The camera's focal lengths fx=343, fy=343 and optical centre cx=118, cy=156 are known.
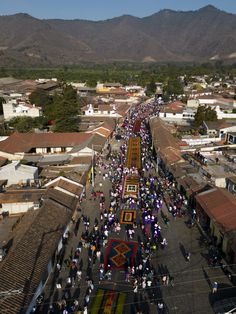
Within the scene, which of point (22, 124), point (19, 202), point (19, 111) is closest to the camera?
point (19, 202)

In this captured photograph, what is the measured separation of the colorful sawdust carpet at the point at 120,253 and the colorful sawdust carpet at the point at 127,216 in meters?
2.48

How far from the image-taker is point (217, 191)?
2281 cm

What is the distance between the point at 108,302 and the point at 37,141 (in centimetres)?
2722

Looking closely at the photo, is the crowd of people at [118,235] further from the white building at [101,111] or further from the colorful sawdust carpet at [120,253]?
the white building at [101,111]

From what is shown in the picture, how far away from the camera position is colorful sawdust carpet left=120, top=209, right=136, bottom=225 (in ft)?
76.5

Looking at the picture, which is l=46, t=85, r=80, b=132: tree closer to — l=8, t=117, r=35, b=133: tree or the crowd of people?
l=8, t=117, r=35, b=133: tree

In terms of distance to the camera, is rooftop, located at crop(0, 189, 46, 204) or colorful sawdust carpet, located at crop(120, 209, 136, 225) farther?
colorful sawdust carpet, located at crop(120, 209, 136, 225)

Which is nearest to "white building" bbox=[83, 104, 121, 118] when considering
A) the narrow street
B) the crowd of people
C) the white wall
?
the crowd of people

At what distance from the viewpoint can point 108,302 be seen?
15695 millimetres

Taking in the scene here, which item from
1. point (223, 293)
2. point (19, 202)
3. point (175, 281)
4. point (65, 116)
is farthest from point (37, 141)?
point (223, 293)

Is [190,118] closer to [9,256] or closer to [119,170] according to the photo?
[119,170]

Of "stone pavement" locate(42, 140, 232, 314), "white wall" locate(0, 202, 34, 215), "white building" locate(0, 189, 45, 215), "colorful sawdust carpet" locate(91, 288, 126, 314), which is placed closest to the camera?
"colorful sawdust carpet" locate(91, 288, 126, 314)

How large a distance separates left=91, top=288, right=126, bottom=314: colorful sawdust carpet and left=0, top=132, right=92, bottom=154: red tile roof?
2403 cm

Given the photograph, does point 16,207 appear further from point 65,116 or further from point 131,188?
point 65,116
